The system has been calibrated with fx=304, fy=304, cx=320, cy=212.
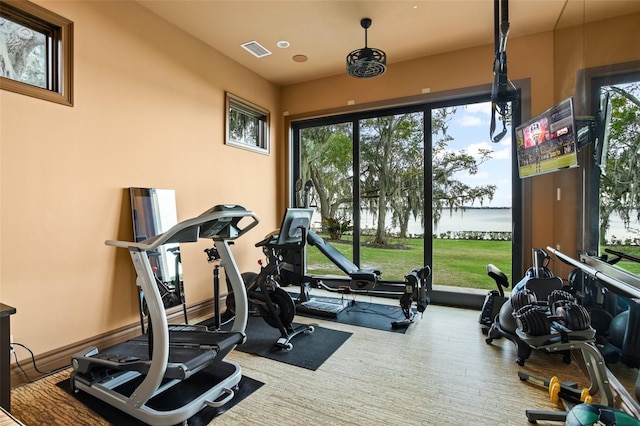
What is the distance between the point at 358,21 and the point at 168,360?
400 cm

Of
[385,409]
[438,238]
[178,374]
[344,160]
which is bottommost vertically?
[385,409]

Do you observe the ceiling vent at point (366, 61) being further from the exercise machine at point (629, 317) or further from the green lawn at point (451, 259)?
the exercise machine at point (629, 317)

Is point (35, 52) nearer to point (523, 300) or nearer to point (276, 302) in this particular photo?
point (276, 302)

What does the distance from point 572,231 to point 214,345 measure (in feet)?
12.8

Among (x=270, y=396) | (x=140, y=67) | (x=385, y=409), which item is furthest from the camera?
(x=140, y=67)

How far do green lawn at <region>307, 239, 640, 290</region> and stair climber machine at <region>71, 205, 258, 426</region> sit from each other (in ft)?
9.90

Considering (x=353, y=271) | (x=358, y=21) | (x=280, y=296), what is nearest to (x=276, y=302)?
(x=280, y=296)

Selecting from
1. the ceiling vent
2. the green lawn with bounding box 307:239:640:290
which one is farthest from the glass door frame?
the ceiling vent

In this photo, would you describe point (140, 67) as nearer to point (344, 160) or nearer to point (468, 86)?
point (344, 160)

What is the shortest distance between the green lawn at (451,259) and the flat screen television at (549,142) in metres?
1.24

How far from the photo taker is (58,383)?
8.02 ft

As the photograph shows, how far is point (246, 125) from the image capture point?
510cm

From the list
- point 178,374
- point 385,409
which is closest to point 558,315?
point 385,409

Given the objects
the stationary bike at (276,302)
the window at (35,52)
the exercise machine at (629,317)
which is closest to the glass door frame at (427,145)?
the exercise machine at (629,317)
